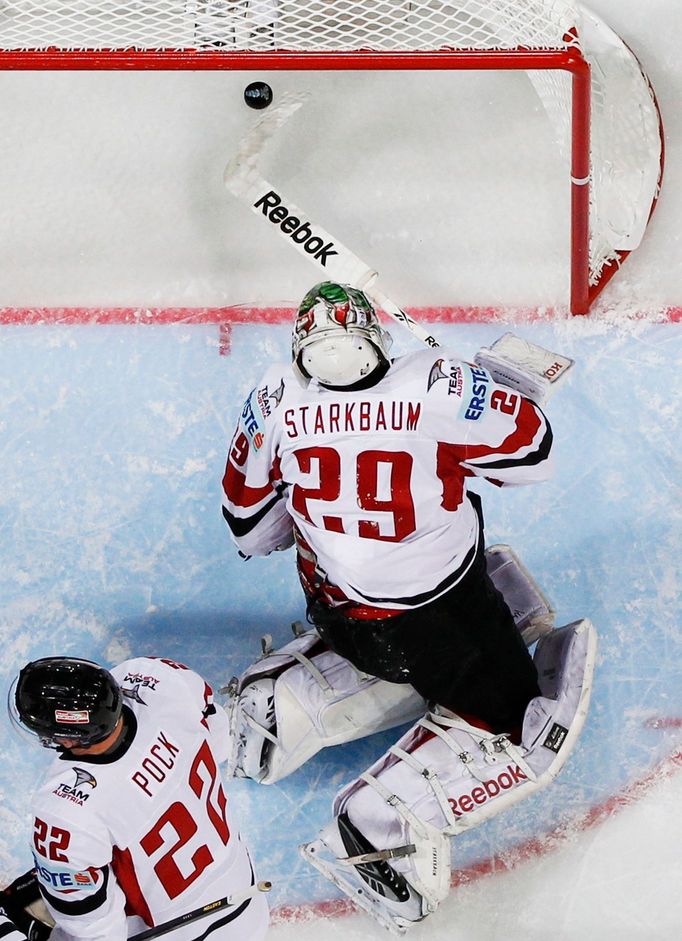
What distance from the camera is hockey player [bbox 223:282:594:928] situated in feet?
9.36

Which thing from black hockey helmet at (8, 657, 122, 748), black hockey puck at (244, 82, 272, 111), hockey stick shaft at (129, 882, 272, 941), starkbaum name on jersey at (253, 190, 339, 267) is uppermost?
black hockey puck at (244, 82, 272, 111)

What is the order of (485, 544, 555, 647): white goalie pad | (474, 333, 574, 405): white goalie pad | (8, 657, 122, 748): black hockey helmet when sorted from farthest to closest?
1. (485, 544, 555, 647): white goalie pad
2. (474, 333, 574, 405): white goalie pad
3. (8, 657, 122, 748): black hockey helmet

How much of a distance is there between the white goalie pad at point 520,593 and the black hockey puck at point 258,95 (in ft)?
5.21

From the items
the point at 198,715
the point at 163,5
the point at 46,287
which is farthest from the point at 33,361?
the point at 198,715

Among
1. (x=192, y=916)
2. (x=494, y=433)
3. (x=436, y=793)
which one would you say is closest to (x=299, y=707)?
(x=436, y=793)

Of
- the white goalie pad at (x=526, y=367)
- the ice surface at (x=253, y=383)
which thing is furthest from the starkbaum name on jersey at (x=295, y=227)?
the white goalie pad at (x=526, y=367)

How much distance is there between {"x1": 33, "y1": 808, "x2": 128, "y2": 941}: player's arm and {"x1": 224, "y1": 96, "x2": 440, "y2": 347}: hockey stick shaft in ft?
5.36

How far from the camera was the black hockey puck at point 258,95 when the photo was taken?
3951 mm

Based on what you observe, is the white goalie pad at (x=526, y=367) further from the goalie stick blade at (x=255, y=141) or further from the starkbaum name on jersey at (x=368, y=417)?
the goalie stick blade at (x=255, y=141)

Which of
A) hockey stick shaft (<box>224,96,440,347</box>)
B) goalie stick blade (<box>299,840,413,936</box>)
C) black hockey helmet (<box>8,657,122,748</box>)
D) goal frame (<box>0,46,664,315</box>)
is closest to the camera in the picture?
black hockey helmet (<box>8,657,122,748</box>)

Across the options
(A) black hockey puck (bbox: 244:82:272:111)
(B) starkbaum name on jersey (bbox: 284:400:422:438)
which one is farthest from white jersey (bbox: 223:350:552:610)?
(A) black hockey puck (bbox: 244:82:272:111)

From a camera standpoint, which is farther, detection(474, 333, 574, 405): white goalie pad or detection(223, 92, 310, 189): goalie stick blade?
detection(223, 92, 310, 189): goalie stick blade

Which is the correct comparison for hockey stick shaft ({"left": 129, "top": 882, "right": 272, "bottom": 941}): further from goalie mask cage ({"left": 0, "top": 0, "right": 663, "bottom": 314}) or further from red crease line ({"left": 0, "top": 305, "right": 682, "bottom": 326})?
goalie mask cage ({"left": 0, "top": 0, "right": 663, "bottom": 314})

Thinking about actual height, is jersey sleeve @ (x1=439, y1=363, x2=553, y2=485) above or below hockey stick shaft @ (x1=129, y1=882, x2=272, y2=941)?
above
